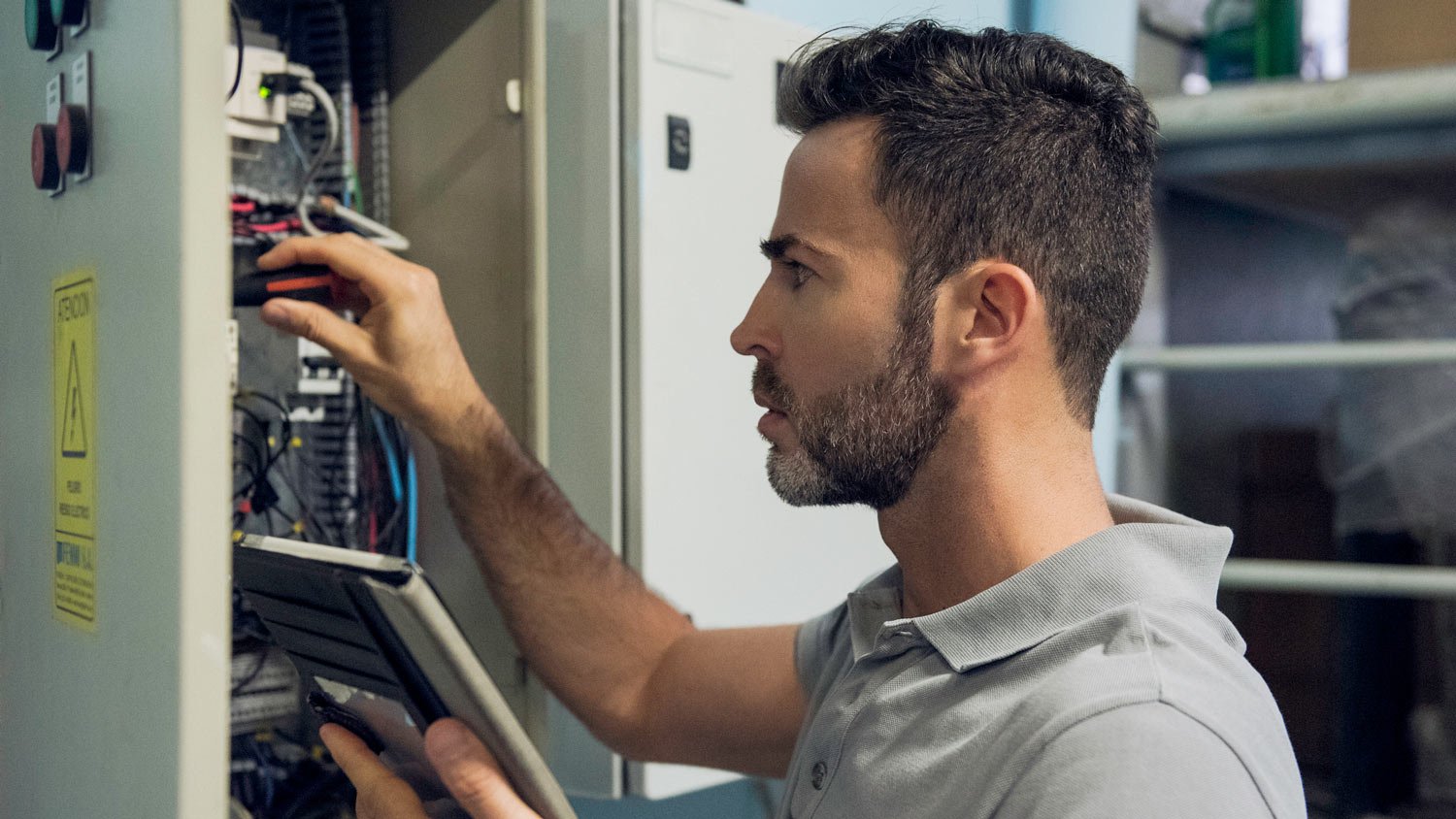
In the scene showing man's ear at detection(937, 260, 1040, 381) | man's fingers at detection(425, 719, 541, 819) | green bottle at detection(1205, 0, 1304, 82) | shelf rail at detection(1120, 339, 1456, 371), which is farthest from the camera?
green bottle at detection(1205, 0, 1304, 82)

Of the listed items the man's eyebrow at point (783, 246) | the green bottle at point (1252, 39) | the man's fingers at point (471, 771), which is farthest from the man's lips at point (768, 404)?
the green bottle at point (1252, 39)

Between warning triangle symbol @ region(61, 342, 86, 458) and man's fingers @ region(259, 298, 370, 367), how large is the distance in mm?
133

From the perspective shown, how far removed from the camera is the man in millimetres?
854

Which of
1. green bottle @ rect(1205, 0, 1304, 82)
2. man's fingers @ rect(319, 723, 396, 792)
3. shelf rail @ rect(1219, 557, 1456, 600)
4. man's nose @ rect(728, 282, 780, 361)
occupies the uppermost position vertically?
green bottle @ rect(1205, 0, 1304, 82)

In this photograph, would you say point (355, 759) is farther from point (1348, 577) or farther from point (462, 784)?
point (1348, 577)

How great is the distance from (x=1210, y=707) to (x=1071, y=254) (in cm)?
36

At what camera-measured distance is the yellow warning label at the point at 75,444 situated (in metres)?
0.88

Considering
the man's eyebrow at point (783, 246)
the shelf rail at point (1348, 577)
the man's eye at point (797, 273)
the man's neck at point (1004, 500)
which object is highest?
the man's eyebrow at point (783, 246)

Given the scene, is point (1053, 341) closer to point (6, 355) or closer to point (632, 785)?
point (632, 785)

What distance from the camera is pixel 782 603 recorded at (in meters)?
1.55

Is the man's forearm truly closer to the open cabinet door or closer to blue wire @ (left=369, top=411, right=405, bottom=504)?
blue wire @ (left=369, top=411, right=405, bottom=504)

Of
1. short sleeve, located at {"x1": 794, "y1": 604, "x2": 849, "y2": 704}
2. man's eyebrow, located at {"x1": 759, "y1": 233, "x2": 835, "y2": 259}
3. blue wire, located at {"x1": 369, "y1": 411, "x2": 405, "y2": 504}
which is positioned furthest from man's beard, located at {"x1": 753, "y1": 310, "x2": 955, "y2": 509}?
blue wire, located at {"x1": 369, "y1": 411, "x2": 405, "y2": 504}

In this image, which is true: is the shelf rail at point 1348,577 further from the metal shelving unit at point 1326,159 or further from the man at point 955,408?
the man at point 955,408

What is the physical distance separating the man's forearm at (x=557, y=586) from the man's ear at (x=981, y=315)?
420 mm
